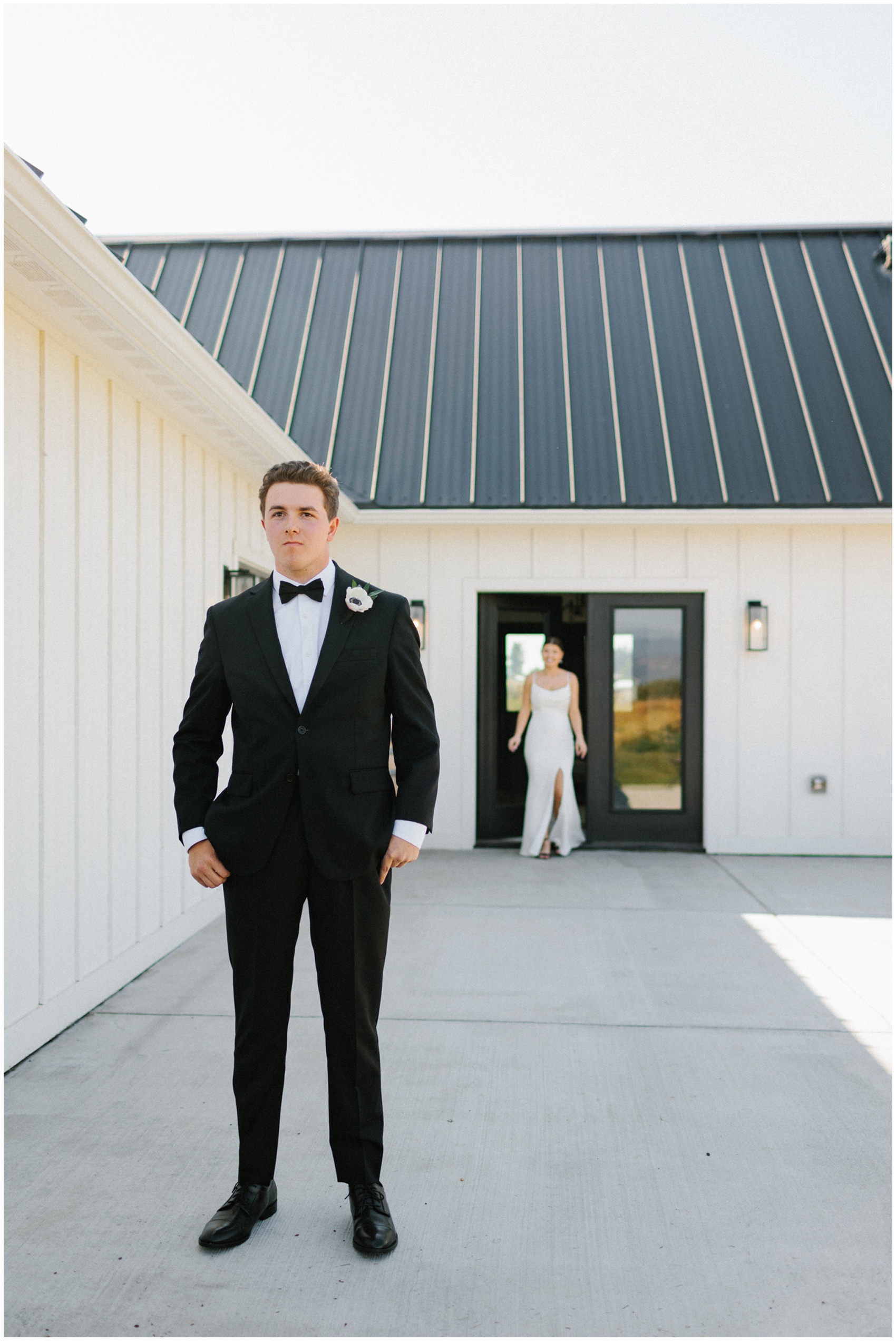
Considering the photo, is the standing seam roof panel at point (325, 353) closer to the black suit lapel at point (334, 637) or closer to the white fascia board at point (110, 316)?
the white fascia board at point (110, 316)

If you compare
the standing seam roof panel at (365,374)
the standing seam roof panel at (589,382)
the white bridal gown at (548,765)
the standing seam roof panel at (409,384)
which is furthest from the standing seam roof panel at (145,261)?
the white bridal gown at (548,765)

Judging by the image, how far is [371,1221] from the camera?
219 cm

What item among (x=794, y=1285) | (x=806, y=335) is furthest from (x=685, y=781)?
(x=794, y=1285)

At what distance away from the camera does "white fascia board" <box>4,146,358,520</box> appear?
2576mm

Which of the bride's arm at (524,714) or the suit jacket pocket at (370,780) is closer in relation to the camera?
the suit jacket pocket at (370,780)

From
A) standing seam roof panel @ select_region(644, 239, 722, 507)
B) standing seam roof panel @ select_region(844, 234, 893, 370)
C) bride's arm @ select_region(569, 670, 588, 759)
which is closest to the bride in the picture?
bride's arm @ select_region(569, 670, 588, 759)

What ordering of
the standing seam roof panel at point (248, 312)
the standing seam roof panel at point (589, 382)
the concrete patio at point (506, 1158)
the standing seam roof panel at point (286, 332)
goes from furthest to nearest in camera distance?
the standing seam roof panel at point (248, 312), the standing seam roof panel at point (286, 332), the standing seam roof panel at point (589, 382), the concrete patio at point (506, 1158)

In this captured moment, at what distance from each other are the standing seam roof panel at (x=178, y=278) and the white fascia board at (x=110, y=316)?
467 centimetres

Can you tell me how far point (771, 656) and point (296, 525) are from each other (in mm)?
5759

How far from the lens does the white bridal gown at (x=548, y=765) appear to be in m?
6.99

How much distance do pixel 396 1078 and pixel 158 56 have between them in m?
5.97

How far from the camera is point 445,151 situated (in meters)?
8.52

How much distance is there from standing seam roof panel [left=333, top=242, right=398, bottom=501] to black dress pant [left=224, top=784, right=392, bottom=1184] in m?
5.26

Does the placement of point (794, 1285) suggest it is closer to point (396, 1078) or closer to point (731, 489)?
point (396, 1078)
